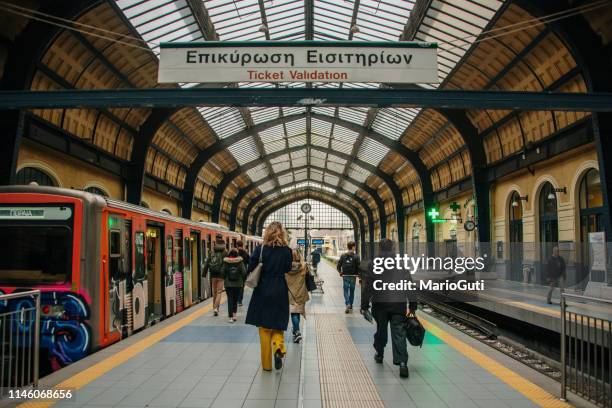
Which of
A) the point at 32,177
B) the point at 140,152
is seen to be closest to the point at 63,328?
the point at 32,177

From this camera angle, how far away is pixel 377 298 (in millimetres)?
6324

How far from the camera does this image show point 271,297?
5996 mm

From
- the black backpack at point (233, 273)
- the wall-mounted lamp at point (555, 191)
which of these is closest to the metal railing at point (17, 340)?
the black backpack at point (233, 273)

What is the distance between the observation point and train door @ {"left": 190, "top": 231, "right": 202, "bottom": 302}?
14211 millimetres

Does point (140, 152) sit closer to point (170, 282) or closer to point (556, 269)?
point (170, 282)

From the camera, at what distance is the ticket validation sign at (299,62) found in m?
8.12

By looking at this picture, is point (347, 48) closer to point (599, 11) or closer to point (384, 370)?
point (384, 370)

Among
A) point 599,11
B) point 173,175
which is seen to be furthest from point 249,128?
point 599,11

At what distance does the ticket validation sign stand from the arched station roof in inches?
187

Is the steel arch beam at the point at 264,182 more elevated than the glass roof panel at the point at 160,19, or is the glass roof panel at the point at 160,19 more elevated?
the glass roof panel at the point at 160,19

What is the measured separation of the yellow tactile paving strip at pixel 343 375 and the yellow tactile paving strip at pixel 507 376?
1509 mm

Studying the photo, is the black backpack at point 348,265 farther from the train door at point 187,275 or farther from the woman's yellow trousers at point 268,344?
the woman's yellow trousers at point 268,344

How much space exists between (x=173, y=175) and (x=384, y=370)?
75.6ft

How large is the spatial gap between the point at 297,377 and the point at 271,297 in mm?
945
